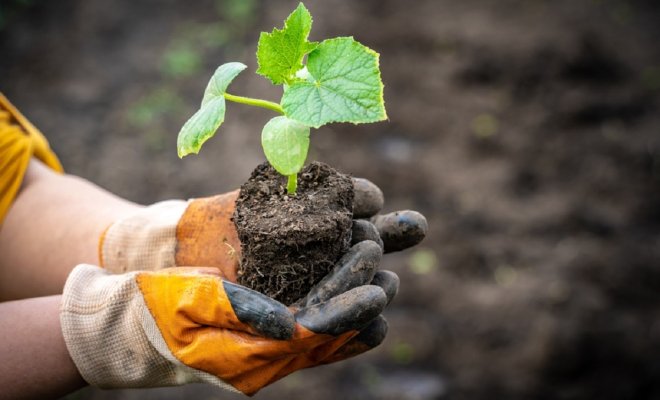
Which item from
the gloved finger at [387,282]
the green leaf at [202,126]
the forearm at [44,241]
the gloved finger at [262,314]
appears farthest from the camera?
the forearm at [44,241]

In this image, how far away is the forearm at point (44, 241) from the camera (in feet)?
6.81

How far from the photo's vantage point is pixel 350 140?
4484 millimetres

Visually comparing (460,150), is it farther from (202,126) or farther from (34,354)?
(34,354)

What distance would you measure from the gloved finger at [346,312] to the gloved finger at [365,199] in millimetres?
380

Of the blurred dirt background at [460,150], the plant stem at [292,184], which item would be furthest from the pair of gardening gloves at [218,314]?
the blurred dirt background at [460,150]

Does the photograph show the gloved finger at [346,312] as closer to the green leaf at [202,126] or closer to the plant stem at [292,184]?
the plant stem at [292,184]

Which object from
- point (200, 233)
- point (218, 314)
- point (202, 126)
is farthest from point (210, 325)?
point (202, 126)

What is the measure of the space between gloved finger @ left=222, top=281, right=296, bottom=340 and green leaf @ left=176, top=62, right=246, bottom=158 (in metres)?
0.38

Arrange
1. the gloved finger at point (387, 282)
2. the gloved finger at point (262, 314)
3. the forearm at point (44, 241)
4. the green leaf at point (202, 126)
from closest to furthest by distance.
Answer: the gloved finger at point (262, 314)
the green leaf at point (202, 126)
the gloved finger at point (387, 282)
the forearm at point (44, 241)

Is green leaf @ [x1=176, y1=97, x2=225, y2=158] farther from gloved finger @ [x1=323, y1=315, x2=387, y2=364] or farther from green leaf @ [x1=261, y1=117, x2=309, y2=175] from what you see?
gloved finger @ [x1=323, y1=315, x2=387, y2=364]

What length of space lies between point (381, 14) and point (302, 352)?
440 cm

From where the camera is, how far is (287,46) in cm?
165

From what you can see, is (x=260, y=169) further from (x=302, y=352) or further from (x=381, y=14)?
(x=381, y=14)

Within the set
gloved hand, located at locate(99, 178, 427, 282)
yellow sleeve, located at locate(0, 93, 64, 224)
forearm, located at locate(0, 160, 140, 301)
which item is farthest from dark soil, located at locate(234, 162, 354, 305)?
yellow sleeve, located at locate(0, 93, 64, 224)
